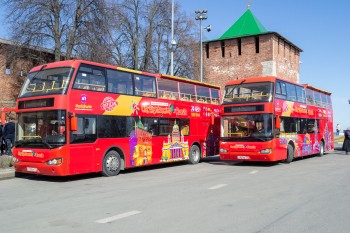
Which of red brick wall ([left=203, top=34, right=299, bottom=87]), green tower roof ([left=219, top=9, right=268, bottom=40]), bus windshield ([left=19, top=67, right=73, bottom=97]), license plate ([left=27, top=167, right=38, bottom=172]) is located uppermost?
green tower roof ([left=219, top=9, right=268, bottom=40])

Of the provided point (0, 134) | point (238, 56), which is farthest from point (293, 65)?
point (0, 134)

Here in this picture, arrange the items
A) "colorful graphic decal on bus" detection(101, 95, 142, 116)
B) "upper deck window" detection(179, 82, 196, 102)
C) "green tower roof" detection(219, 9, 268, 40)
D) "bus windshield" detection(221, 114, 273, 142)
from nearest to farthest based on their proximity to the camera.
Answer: "colorful graphic decal on bus" detection(101, 95, 142, 116) → "bus windshield" detection(221, 114, 273, 142) → "upper deck window" detection(179, 82, 196, 102) → "green tower roof" detection(219, 9, 268, 40)

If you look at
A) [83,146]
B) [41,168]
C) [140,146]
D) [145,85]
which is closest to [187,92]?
[145,85]

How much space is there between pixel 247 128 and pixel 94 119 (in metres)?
6.88

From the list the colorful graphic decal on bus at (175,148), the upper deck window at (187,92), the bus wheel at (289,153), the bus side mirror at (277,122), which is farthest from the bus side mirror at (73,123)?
the bus wheel at (289,153)

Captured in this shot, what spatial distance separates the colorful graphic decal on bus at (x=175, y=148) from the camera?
16.6 m

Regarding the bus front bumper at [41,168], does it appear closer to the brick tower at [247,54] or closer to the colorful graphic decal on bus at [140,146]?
the colorful graphic decal on bus at [140,146]

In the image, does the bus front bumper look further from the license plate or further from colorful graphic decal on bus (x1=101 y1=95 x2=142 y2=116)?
colorful graphic decal on bus (x1=101 y1=95 x2=142 y2=116)

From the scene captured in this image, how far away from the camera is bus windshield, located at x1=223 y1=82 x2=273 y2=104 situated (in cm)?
1667

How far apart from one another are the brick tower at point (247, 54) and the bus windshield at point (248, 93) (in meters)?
26.5

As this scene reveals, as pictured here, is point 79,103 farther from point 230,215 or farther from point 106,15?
point 106,15

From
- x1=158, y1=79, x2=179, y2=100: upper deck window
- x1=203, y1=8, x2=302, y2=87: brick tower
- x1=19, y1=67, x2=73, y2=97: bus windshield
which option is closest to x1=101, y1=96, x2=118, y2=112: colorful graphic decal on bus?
x1=19, y1=67, x2=73, y2=97: bus windshield

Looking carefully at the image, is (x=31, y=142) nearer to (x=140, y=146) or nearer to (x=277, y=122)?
(x=140, y=146)

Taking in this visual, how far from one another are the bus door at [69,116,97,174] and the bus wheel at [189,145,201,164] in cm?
648
